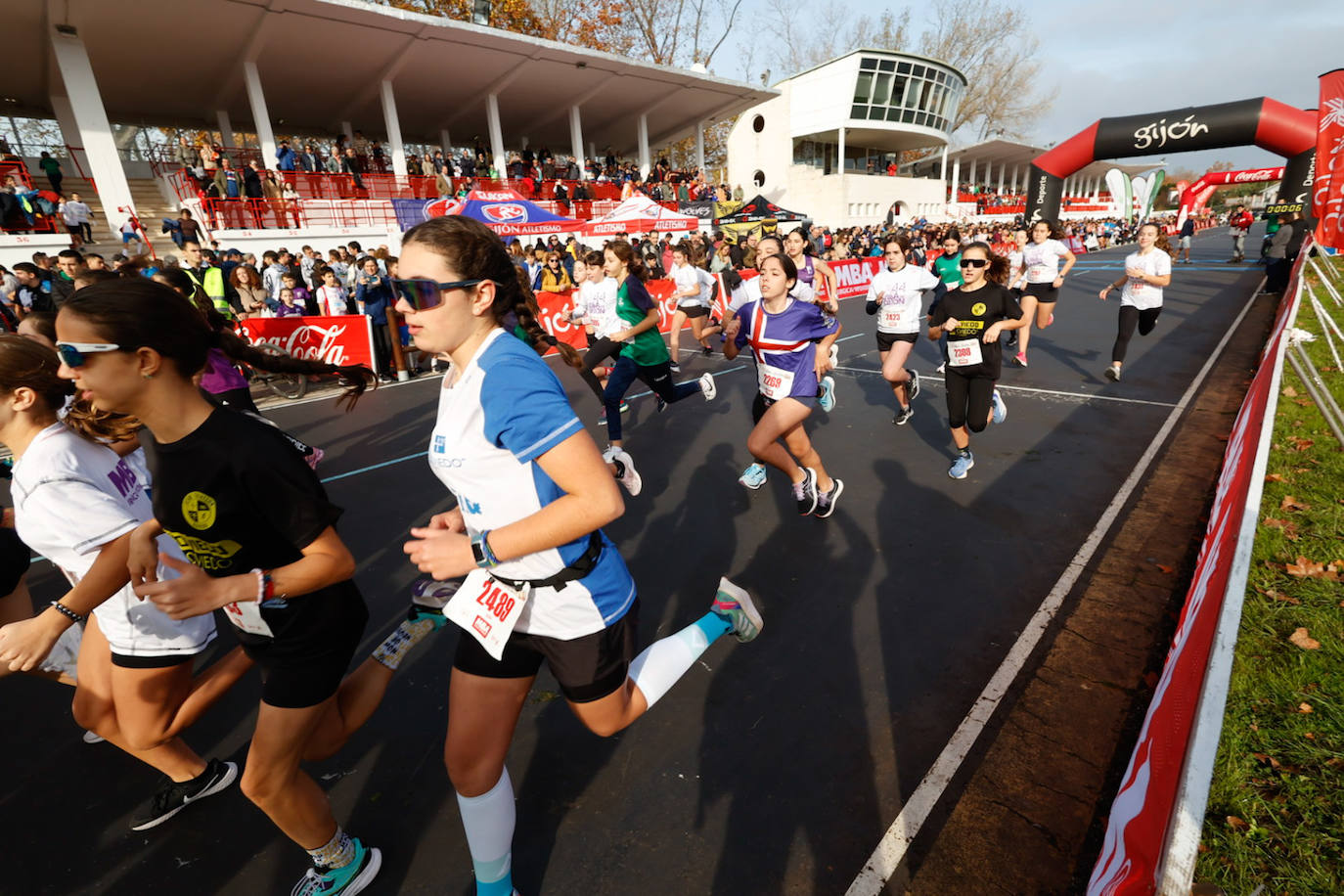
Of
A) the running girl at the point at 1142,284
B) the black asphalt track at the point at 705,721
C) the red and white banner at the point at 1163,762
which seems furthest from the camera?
the running girl at the point at 1142,284

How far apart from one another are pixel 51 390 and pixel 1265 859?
4.44 m

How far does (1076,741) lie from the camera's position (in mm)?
2645

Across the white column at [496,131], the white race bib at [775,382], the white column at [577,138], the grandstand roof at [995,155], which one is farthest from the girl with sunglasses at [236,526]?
the grandstand roof at [995,155]

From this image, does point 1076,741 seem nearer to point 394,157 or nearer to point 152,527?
point 152,527

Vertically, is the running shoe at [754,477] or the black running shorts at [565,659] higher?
the black running shorts at [565,659]

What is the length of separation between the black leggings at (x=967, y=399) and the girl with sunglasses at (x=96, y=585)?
537 cm

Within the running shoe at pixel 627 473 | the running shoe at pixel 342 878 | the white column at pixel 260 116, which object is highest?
the white column at pixel 260 116

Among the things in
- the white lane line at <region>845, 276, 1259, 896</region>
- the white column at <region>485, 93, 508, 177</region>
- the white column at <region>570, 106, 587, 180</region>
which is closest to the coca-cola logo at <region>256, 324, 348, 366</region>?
the white lane line at <region>845, 276, 1259, 896</region>

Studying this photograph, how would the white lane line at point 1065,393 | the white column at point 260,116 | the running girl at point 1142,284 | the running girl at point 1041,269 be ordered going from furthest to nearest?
the white column at point 260,116, the running girl at point 1041,269, the running girl at point 1142,284, the white lane line at point 1065,393

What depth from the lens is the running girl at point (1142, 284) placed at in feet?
25.6

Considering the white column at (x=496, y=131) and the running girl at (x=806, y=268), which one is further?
the white column at (x=496, y=131)

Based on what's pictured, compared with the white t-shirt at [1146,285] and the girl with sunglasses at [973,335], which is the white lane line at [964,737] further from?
the white t-shirt at [1146,285]

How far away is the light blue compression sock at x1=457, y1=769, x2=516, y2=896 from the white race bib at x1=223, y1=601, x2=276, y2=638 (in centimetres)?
77

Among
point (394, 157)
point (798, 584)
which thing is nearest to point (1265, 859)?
point (798, 584)
